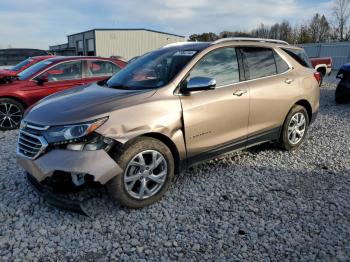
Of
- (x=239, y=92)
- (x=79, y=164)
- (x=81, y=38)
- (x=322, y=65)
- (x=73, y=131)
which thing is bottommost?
(x=79, y=164)

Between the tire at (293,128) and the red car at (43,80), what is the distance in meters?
4.79

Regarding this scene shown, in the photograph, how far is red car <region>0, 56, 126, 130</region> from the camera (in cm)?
693

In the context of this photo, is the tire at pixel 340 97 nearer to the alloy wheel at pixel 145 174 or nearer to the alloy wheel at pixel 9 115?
the alloy wheel at pixel 145 174

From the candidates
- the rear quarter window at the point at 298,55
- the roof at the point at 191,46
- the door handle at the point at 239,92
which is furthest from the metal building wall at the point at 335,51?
the roof at the point at 191,46

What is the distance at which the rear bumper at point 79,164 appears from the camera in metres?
2.97

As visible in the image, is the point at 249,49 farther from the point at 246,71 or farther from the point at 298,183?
the point at 298,183

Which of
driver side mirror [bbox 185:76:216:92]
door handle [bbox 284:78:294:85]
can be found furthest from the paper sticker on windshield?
door handle [bbox 284:78:294:85]

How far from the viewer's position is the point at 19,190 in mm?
3953

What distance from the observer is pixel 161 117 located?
341 cm

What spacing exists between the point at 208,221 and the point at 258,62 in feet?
8.14

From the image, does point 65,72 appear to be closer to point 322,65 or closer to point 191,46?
point 191,46

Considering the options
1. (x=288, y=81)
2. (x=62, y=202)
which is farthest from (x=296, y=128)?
(x=62, y=202)

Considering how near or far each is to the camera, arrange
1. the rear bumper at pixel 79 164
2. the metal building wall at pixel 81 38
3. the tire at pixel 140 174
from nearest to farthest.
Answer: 1. the rear bumper at pixel 79 164
2. the tire at pixel 140 174
3. the metal building wall at pixel 81 38

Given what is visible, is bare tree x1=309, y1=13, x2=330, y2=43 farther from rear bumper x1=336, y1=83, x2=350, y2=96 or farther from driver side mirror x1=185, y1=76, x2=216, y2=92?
driver side mirror x1=185, y1=76, x2=216, y2=92
